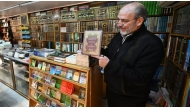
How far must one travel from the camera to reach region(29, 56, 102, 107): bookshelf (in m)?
1.16

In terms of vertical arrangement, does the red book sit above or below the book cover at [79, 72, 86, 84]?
below

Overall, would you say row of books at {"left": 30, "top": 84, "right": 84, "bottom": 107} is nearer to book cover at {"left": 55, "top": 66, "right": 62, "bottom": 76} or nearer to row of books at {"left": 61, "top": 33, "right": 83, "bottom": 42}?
book cover at {"left": 55, "top": 66, "right": 62, "bottom": 76}

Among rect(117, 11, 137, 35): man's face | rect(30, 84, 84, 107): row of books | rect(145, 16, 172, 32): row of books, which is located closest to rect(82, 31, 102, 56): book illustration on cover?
rect(117, 11, 137, 35): man's face

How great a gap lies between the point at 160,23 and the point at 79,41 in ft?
6.06

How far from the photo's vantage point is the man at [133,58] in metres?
0.81

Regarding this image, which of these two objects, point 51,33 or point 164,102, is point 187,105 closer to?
point 164,102

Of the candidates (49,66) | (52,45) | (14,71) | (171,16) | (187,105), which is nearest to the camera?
(187,105)

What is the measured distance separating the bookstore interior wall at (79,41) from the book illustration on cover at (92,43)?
0.84ft

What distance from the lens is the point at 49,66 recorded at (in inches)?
54.6

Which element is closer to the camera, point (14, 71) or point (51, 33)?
point (14, 71)

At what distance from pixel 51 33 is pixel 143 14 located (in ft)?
9.86

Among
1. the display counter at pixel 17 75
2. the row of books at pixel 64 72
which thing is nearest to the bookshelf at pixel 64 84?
the row of books at pixel 64 72

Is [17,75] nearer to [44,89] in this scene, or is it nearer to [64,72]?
[44,89]

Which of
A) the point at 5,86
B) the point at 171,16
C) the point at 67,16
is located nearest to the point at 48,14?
the point at 67,16
